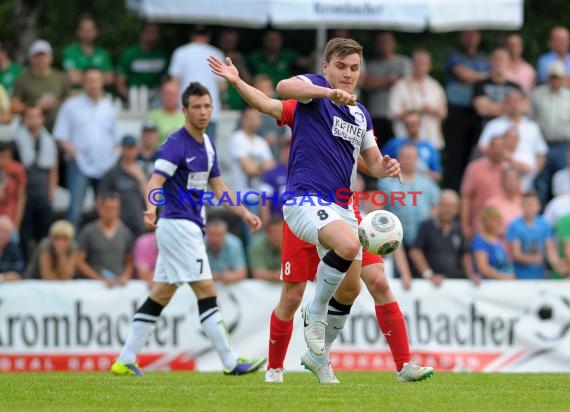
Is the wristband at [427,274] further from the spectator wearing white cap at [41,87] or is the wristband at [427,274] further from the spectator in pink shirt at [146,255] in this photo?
the spectator wearing white cap at [41,87]

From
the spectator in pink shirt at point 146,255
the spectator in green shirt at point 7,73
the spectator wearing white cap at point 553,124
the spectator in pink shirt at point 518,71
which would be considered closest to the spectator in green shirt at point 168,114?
the spectator in pink shirt at point 146,255

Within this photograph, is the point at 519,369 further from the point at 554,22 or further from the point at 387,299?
the point at 554,22

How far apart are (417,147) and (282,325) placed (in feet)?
26.2

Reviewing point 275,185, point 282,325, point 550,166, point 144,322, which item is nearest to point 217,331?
point 144,322

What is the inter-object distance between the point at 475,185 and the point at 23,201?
6.06 meters

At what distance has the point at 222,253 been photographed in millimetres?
15719

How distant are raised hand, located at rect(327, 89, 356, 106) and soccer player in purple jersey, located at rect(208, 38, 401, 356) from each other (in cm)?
4

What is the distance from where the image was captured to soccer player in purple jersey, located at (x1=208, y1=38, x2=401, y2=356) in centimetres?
948

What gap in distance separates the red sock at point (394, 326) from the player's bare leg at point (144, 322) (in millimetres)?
2549

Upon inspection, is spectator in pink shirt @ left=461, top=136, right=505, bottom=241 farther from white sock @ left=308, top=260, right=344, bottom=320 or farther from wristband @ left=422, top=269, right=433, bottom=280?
white sock @ left=308, top=260, right=344, bottom=320

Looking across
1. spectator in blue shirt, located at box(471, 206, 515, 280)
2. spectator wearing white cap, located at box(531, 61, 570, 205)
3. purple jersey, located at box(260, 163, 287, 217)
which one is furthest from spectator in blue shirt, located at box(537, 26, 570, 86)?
purple jersey, located at box(260, 163, 287, 217)

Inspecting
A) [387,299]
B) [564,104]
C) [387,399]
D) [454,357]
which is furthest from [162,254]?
[564,104]

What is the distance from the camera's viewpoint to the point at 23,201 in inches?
663

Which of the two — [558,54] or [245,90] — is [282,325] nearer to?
[245,90]
